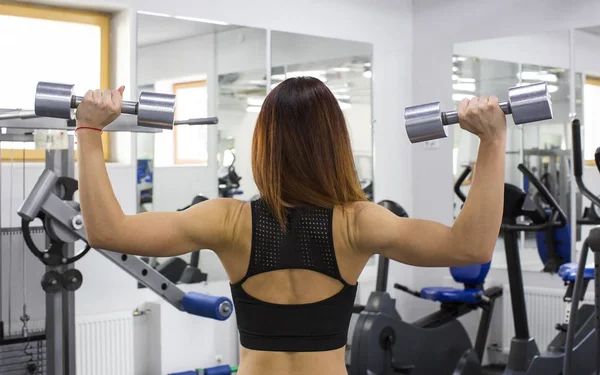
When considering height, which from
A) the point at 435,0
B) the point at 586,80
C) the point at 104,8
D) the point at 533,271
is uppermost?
the point at 435,0

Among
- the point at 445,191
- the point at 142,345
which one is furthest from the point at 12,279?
the point at 445,191

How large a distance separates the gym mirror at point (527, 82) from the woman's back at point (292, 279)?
14.1 feet

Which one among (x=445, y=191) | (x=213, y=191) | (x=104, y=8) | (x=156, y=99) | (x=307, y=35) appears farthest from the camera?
(x=445, y=191)

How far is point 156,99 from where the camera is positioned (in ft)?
5.01

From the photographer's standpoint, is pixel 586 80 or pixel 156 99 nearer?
pixel 156 99

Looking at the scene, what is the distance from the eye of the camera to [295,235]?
1577mm

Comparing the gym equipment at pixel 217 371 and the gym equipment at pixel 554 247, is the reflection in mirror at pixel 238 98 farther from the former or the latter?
the gym equipment at pixel 554 247

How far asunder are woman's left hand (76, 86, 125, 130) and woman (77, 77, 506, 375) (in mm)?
200

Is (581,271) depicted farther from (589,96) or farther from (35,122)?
(35,122)

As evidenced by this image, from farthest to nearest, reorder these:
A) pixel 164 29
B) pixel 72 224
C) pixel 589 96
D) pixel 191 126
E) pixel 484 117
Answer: pixel 589 96 < pixel 191 126 < pixel 164 29 < pixel 72 224 < pixel 484 117

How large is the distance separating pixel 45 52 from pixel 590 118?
3546 mm

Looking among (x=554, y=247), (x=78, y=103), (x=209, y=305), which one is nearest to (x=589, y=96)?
(x=554, y=247)

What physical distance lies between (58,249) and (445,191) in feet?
11.6

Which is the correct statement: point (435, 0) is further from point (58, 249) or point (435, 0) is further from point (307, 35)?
point (58, 249)
